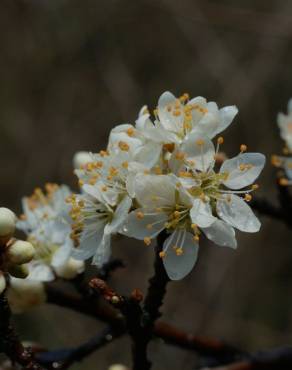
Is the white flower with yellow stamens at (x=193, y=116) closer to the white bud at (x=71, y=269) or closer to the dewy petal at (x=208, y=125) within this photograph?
the dewy petal at (x=208, y=125)

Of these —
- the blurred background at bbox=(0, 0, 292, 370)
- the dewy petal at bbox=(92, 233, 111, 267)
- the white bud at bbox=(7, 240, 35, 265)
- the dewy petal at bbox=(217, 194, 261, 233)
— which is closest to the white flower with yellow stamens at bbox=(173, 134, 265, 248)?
the dewy petal at bbox=(217, 194, 261, 233)

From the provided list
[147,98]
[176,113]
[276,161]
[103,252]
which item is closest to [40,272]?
[103,252]

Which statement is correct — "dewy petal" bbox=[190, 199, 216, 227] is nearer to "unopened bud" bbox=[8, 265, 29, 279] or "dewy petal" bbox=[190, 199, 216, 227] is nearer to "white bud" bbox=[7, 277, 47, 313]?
"unopened bud" bbox=[8, 265, 29, 279]

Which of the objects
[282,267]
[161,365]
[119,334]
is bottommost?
[282,267]

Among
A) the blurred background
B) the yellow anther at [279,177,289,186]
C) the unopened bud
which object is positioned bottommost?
the blurred background

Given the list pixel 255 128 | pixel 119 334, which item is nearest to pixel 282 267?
pixel 255 128

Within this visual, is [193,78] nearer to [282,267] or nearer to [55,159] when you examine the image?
[55,159]

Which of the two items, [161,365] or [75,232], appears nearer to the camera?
[75,232]
